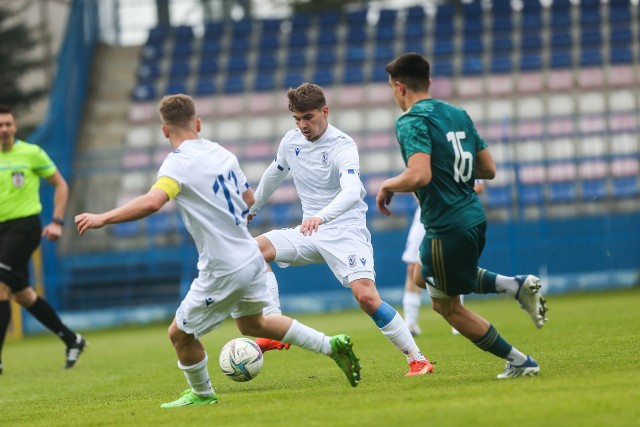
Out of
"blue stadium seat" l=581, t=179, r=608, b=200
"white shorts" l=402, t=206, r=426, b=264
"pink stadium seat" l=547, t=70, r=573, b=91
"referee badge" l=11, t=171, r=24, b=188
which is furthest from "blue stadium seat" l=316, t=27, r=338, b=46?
"referee badge" l=11, t=171, r=24, b=188

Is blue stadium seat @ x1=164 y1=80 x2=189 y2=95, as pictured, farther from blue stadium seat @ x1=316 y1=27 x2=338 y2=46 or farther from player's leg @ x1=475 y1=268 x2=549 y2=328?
player's leg @ x1=475 y1=268 x2=549 y2=328

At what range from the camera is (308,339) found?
604cm

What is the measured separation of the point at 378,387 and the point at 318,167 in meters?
1.83

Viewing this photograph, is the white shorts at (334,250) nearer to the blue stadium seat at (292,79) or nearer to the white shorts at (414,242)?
the white shorts at (414,242)

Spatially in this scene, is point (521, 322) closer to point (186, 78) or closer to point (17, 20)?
point (186, 78)

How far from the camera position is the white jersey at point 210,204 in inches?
225

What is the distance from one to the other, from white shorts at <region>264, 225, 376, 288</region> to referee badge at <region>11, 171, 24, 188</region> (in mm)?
3964

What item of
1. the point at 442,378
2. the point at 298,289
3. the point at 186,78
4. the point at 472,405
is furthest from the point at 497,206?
the point at 472,405

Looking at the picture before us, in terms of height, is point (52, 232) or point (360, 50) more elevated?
point (360, 50)

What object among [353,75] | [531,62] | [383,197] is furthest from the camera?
[353,75]

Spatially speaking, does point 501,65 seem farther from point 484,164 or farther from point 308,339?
point 308,339

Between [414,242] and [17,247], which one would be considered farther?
[414,242]

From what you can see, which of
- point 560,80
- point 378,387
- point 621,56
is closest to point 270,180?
point 378,387

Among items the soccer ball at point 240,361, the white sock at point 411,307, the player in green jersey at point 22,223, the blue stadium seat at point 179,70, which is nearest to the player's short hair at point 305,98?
the soccer ball at point 240,361
